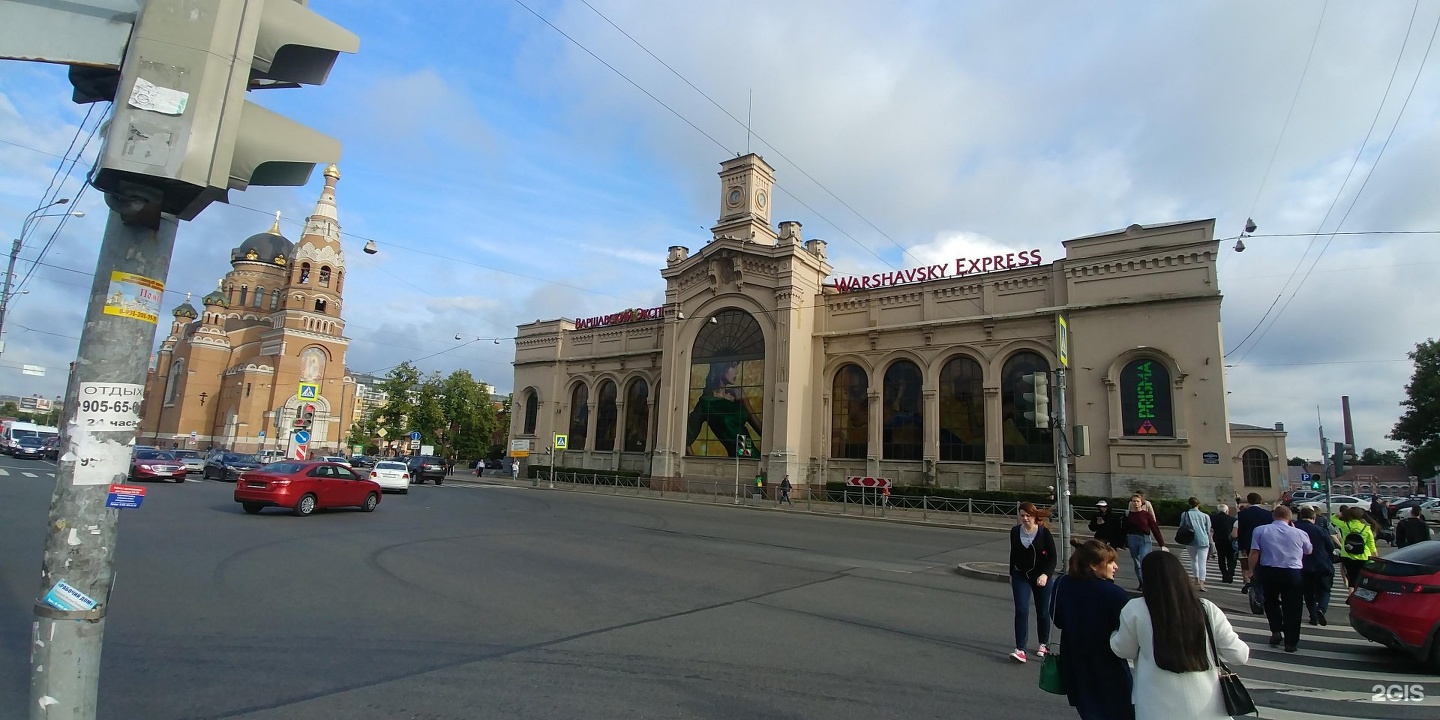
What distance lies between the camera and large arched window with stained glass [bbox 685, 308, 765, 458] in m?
38.0

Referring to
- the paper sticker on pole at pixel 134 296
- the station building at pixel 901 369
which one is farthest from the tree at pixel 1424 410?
the paper sticker on pole at pixel 134 296

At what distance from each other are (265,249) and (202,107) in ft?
323

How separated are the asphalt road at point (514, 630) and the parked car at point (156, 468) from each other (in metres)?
15.5

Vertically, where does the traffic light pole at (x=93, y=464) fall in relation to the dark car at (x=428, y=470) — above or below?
above

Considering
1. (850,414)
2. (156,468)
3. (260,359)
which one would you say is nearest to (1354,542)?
(850,414)

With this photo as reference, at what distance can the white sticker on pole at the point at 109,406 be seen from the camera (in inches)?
103

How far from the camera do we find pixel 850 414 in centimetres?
3638

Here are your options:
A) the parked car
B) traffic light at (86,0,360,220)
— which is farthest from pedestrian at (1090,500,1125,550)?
the parked car

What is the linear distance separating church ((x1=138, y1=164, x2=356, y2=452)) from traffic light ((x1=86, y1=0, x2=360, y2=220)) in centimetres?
7320

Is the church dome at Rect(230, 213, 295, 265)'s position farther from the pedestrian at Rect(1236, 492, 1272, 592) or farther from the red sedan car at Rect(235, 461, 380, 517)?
the pedestrian at Rect(1236, 492, 1272, 592)

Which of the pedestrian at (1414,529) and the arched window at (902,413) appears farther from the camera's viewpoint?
the arched window at (902,413)

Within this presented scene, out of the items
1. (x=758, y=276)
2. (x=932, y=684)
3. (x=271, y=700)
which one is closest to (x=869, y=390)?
(x=758, y=276)

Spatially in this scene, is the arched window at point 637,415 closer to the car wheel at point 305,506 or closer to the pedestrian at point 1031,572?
the car wheel at point 305,506

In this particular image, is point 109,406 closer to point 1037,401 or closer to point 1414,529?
point 1037,401
